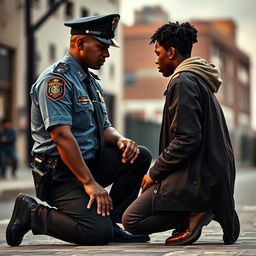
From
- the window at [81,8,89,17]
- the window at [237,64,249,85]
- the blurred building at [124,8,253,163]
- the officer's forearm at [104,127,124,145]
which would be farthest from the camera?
the window at [237,64,249,85]

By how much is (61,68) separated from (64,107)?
31 centimetres

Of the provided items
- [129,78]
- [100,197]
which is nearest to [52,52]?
[100,197]

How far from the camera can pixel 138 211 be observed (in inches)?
240

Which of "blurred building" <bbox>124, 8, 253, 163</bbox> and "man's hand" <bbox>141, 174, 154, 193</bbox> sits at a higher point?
"blurred building" <bbox>124, 8, 253, 163</bbox>

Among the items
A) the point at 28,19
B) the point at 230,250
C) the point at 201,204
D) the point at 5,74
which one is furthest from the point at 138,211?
the point at 5,74

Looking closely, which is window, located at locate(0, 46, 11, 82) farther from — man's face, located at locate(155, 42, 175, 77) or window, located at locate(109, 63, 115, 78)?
man's face, located at locate(155, 42, 175, 77)

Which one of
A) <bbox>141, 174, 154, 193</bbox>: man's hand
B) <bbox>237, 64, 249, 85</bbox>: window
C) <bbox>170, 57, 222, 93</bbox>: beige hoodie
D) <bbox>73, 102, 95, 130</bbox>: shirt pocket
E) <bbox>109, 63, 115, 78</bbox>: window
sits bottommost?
<bbox>141, 174, 154, 193</bbox>: man's hand

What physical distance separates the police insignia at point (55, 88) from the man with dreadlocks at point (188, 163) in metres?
0.69

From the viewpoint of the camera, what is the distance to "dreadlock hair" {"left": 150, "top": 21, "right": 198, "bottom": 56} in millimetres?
6082

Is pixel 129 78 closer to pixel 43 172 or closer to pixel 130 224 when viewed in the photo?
pixel 43 172

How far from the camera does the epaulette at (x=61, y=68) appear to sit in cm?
635

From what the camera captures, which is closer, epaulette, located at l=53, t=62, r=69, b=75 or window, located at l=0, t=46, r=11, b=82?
epaulette, located at l=53, t=62, r=69, b=75

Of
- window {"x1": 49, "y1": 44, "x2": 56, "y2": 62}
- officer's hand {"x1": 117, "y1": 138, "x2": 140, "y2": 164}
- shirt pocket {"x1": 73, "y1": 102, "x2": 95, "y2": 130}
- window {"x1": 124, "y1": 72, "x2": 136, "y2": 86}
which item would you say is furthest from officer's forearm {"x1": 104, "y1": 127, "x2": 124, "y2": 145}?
window {"x1": 124, "y1": 72, "x2": 136, "y2": 86}

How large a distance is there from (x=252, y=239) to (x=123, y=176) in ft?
3.18
